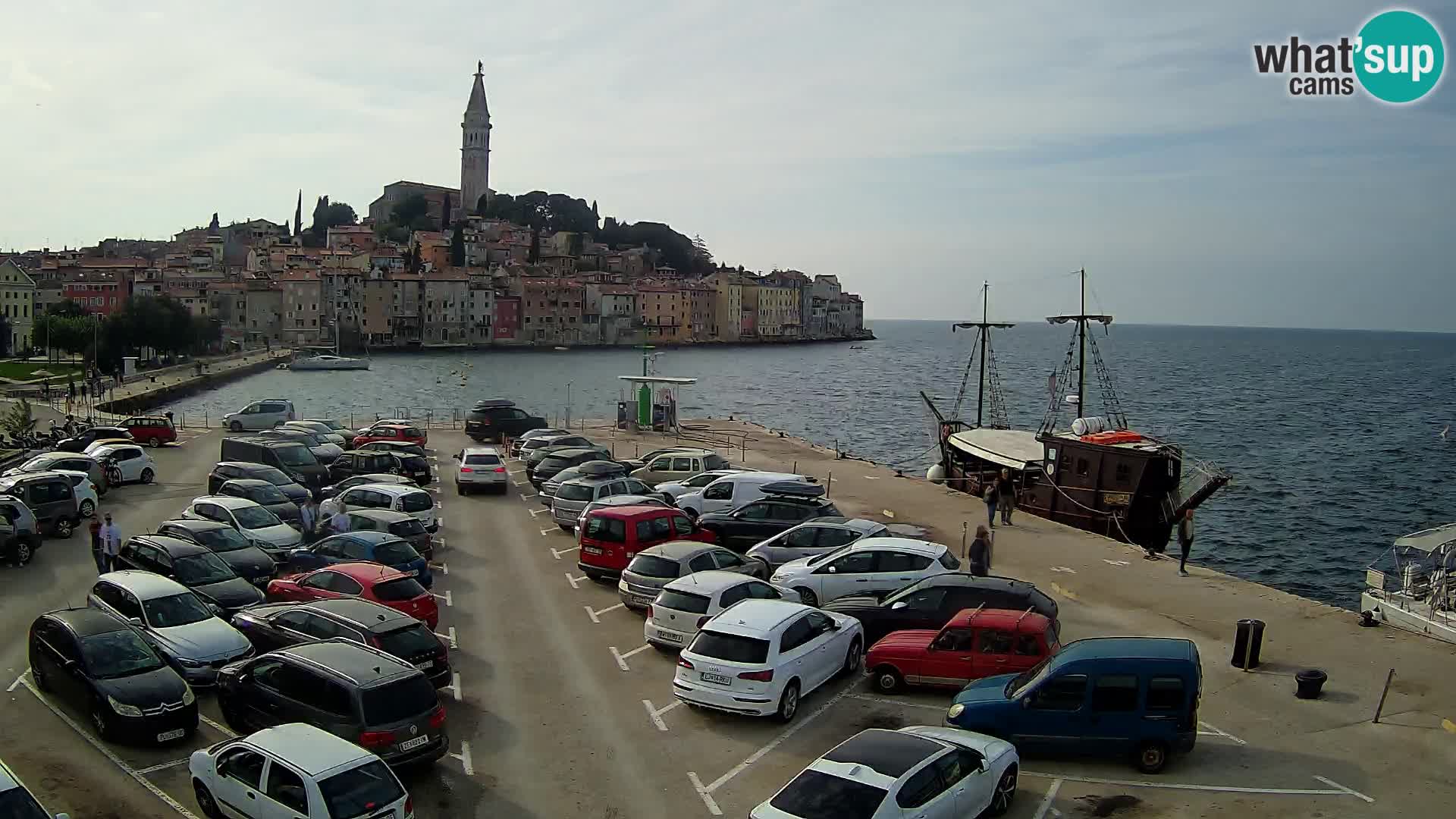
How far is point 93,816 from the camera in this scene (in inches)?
369

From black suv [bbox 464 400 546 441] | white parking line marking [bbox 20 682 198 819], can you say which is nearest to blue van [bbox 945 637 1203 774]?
white parking line marking [bbox 20 682 198 819]

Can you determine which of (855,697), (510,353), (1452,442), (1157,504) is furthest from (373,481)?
(510,353)

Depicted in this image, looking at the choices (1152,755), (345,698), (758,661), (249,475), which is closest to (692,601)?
(758,661)

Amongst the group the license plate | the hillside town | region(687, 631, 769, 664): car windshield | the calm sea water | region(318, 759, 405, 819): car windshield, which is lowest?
the calm sea water

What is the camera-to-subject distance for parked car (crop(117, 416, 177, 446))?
34562 mm

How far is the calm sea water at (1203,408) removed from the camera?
37.6 m

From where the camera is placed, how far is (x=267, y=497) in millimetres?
21703

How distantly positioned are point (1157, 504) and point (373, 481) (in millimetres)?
19511

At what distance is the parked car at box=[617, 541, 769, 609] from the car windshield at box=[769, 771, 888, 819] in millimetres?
7200

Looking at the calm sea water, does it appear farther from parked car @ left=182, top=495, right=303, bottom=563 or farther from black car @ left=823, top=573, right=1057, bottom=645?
parked car @ left=182, top=495, right=303, bottom=563

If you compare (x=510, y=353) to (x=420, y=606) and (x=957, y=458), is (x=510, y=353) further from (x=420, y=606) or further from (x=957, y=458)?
(x=420, y=606)

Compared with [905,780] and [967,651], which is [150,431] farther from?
[905,780]

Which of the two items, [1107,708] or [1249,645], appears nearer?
[1107,708]

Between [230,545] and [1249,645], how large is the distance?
14.8 meters
